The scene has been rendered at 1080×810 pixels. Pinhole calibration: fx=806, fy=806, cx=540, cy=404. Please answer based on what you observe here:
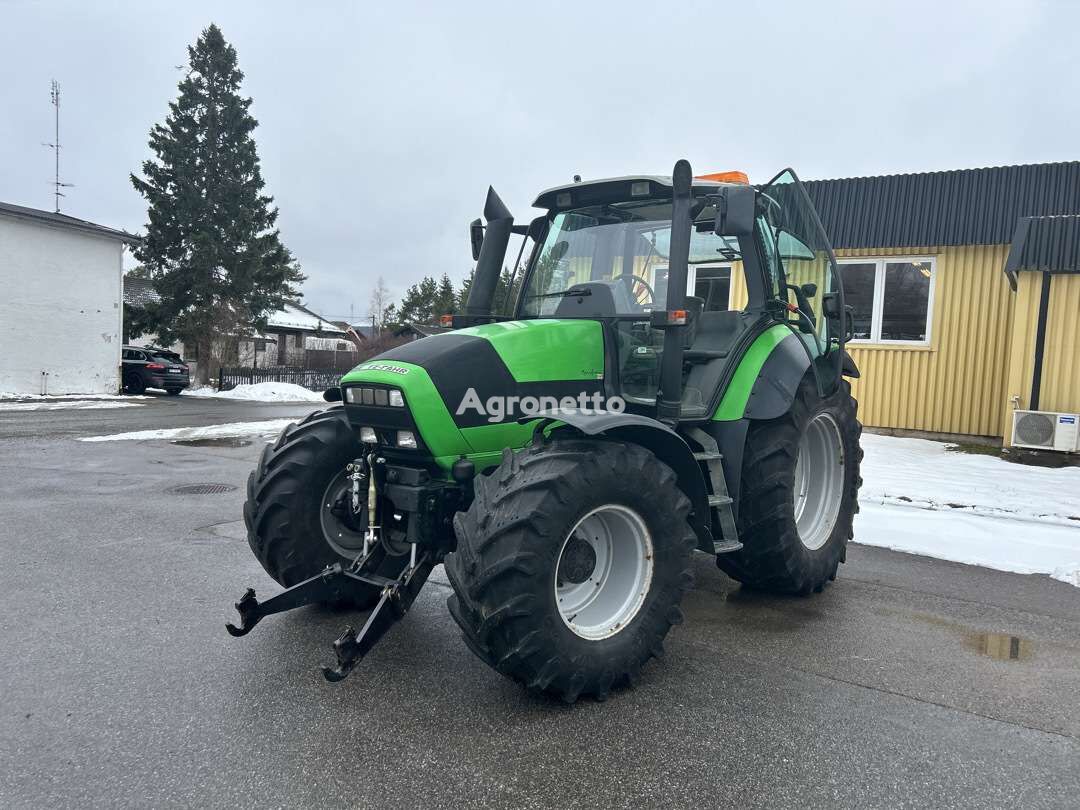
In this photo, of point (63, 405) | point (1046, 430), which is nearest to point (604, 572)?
point (1046, 430)

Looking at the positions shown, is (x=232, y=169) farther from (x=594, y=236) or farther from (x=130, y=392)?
(x=594, y=236)

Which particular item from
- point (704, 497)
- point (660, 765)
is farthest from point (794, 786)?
point (704, 497)

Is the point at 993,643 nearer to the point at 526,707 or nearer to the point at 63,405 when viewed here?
the point at 526,707

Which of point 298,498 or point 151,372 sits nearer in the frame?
point 298,498

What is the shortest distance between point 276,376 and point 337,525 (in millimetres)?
27938

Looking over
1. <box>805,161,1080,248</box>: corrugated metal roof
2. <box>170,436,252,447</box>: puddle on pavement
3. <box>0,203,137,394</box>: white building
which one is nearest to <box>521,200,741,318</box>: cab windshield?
<box>805,161,1080,248</box>: corrugated metal roof

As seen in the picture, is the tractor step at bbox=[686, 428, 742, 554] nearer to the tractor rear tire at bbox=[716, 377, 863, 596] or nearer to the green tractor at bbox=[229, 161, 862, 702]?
the green tractor at bbox=[229, 161, 862, 702]

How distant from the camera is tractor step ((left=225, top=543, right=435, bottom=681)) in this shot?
3299 millimetres

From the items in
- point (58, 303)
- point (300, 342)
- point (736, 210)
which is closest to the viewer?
point (736, 210)

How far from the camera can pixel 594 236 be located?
16.0ft

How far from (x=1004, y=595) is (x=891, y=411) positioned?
793cm

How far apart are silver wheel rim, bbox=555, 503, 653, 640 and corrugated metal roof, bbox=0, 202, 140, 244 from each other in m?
26.7

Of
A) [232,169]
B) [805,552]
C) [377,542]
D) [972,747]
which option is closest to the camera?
[972,747]

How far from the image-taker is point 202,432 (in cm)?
1522
